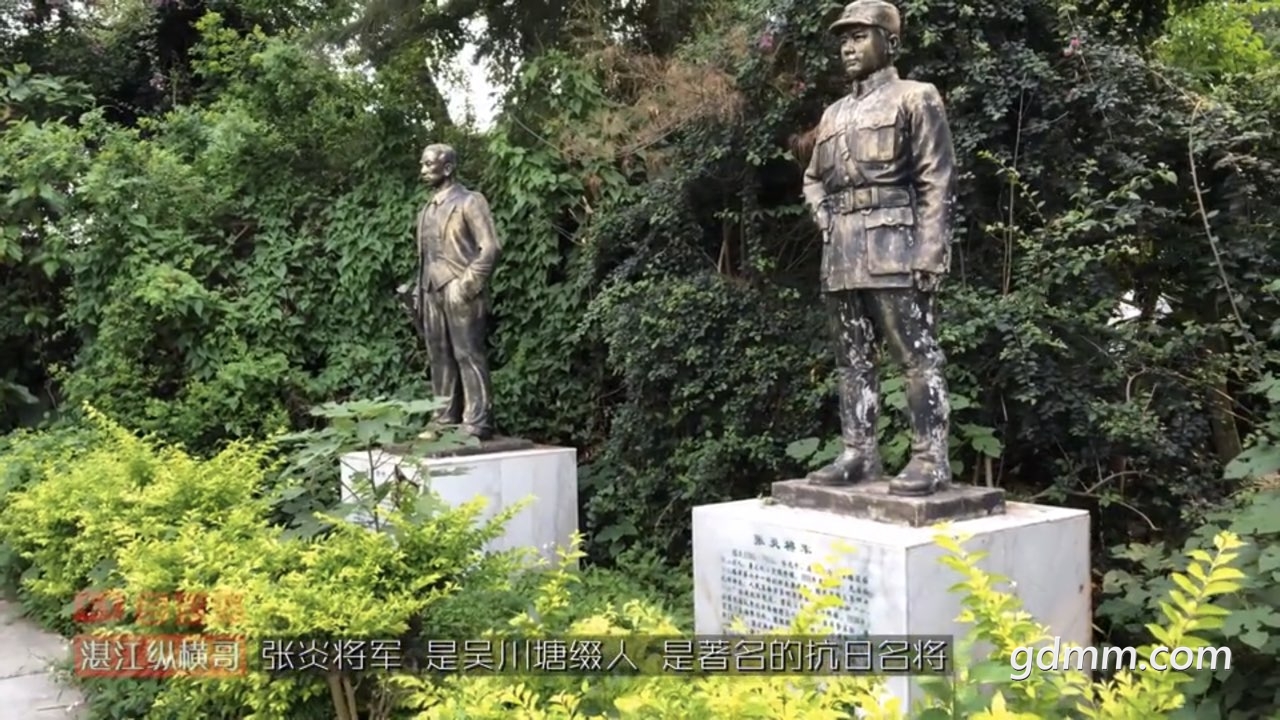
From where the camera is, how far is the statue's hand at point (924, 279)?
12.5 ft

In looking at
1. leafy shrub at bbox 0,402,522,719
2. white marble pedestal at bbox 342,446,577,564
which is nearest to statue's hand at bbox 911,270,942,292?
leafy shrub at bbox 0,402,522,719

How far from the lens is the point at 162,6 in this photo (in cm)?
1149

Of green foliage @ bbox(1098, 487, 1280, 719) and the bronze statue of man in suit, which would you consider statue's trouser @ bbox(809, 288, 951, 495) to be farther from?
the bronze statue of man in suit

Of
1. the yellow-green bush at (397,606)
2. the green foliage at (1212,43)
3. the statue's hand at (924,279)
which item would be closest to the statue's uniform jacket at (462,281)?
the yellow-green bush at (397,606)

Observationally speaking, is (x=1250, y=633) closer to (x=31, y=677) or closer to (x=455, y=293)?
(x=455, y=293)

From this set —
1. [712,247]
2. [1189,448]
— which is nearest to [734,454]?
[712,247]

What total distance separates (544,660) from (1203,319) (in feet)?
13.5

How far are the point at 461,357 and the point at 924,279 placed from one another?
10.9ft

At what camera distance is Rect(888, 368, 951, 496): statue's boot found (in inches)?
152

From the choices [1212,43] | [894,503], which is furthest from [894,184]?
[1212,43]

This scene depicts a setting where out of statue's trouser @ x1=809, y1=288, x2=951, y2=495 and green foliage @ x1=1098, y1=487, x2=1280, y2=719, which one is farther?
statue's trouser @ x1=809, y1=288, x2=951, y2=495

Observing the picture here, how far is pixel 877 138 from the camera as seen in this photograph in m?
3.87

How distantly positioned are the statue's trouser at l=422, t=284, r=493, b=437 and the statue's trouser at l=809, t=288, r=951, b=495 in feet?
8.93

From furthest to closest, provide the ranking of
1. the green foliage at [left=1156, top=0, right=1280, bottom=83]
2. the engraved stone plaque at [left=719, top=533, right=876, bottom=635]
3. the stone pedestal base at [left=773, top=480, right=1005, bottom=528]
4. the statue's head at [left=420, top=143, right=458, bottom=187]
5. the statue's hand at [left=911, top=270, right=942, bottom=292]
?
the green foliage at [left=1156, top=0, right=1280, bottom=83] → the statue's head at [left=420, top=143, right=458, bottom=187] → the statue's hand at [left=911, top=270, right=942, bottom=292] → the stone pedestal base at [left=773, top=480, right=1005, bottom=528] → the engraved stone plaque at [left=719, top=533, right=876, bottom=635]
